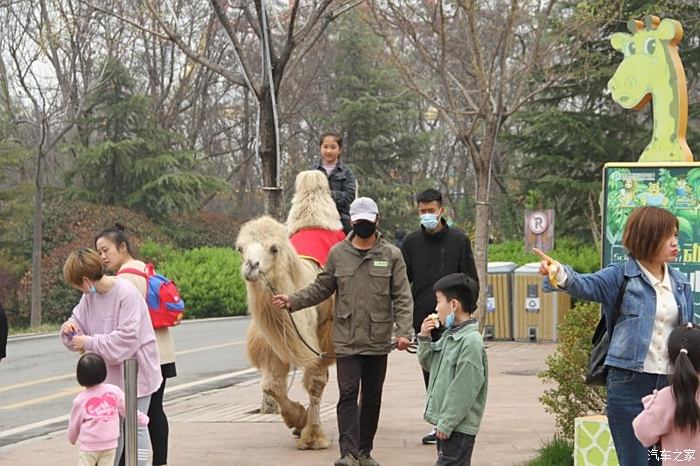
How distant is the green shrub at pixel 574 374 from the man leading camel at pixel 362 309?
112cm

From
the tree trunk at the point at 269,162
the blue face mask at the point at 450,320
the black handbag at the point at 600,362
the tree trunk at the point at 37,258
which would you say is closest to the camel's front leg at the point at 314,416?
the blue face mask at the point at 450,320

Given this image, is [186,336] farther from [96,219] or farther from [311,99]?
[311,99]

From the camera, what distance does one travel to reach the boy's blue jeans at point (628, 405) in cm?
577

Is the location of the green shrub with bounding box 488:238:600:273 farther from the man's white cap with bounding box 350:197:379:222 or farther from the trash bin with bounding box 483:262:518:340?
the man's white cap with bounding box 350:197:379:222

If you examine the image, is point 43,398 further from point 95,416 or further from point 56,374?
point 95,416

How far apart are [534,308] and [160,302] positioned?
50.4 feet

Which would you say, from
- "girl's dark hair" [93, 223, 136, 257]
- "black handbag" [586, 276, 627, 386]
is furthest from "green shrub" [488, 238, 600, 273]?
"black handbag" [586, 276, 627, 386]

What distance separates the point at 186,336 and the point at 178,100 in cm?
1997

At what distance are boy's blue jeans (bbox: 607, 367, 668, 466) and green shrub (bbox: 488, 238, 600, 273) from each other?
20326 mm

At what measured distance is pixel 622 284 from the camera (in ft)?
19.2

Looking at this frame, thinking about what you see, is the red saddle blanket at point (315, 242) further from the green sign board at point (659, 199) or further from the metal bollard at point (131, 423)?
the metal bollard at point (131, 423)

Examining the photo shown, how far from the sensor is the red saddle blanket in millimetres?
10445

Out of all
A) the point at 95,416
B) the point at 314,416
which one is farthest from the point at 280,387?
the point at 95,416

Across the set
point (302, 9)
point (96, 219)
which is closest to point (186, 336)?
point (302, 9)
